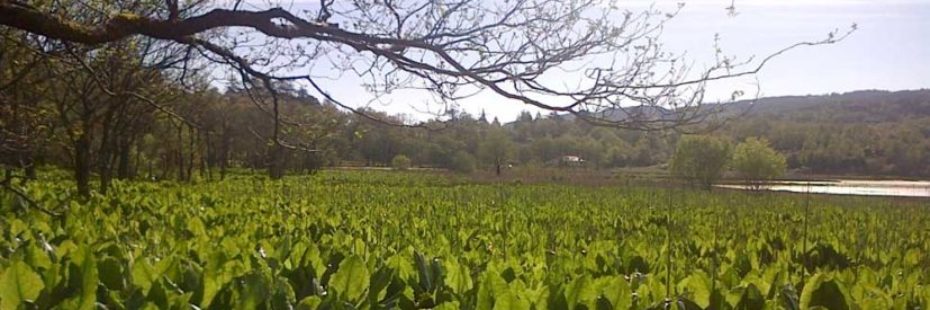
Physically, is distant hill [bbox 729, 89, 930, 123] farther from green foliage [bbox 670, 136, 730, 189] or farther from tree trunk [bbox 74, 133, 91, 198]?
tree trunk [bbox 74, 133, 91, 198]

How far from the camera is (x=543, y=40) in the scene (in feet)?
16.9

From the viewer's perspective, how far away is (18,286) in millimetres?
1965

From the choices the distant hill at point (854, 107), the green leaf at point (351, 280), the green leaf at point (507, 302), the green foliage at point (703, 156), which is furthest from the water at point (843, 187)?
the distant hill at point (854, 107)

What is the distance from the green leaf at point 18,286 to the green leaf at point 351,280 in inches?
33.2

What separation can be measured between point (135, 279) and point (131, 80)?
11.2 metres

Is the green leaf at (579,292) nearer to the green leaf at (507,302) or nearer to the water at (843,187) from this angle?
the green leaf at (507,302)

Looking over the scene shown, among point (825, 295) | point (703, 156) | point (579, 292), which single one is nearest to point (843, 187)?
point (825, 295)

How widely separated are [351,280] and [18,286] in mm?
939

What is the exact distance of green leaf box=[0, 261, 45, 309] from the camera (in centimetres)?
194

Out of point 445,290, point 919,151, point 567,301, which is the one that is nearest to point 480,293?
point 567,301

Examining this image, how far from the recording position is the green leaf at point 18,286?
1938mm

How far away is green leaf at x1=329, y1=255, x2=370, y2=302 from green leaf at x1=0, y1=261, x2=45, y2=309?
84 cm

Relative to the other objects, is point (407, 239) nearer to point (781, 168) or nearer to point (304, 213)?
point (304, 213)

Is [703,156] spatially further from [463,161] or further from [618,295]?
[618,295]
